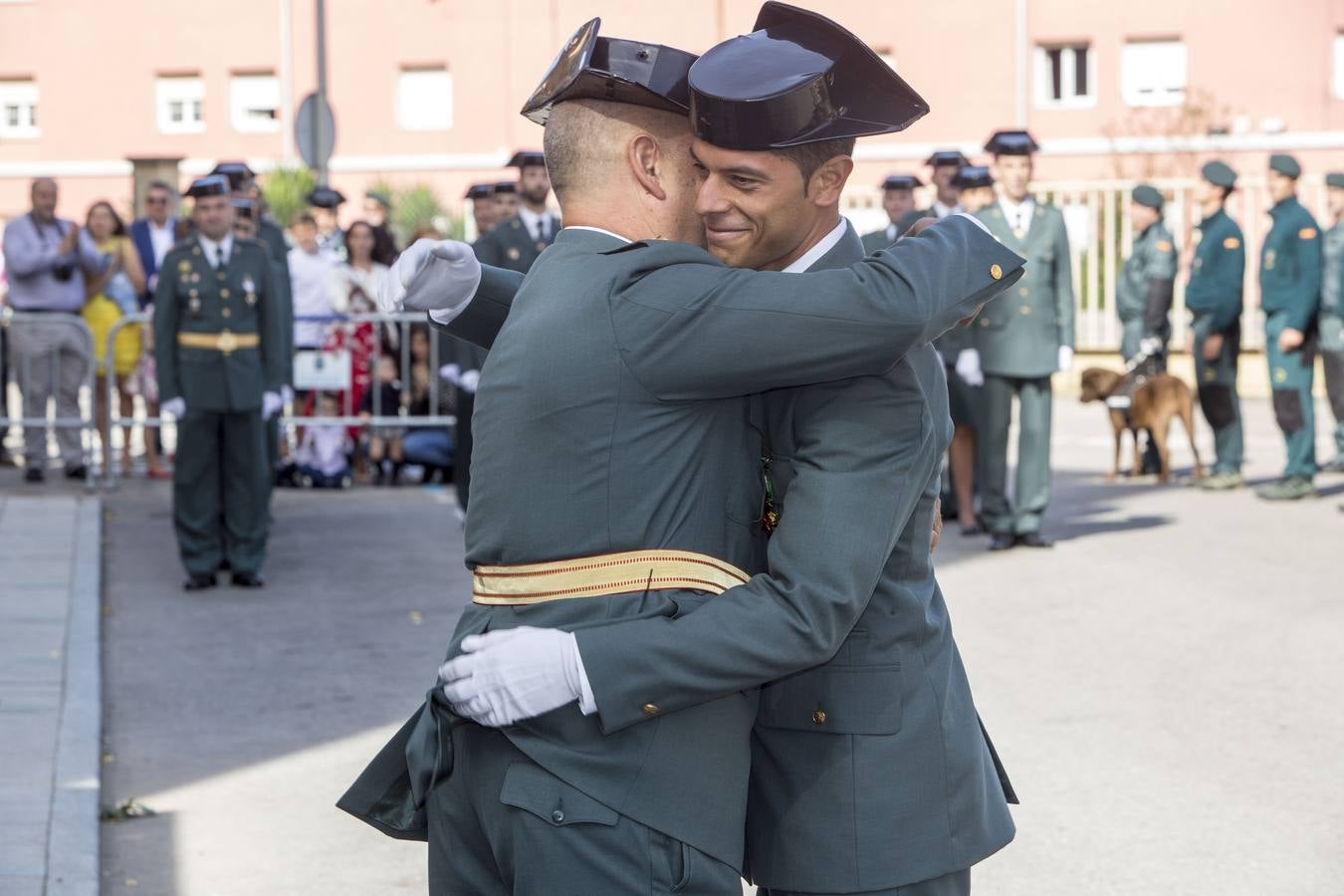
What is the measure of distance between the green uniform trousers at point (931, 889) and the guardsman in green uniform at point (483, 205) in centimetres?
1045

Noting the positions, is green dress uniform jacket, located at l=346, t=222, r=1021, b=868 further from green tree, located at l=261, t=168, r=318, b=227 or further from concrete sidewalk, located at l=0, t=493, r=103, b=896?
green tree, located at l=261, t=168, r=318, b=227

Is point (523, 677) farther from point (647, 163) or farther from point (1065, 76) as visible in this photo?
point (1065, 76)

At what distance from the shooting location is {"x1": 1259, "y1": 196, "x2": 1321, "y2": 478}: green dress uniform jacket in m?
12.6

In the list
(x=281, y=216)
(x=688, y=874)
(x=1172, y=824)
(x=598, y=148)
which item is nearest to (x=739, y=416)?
(x=598, y=148)

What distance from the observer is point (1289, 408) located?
41.3 feet

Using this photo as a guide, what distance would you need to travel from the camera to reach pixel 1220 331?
13141mm

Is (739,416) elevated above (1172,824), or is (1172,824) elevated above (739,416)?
(739,416)

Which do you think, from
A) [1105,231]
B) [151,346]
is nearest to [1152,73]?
[1105,231]

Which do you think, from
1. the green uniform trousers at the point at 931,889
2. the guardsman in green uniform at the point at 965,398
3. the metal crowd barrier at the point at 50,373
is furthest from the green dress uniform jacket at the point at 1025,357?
the green uniform trousers at the point at 931,889

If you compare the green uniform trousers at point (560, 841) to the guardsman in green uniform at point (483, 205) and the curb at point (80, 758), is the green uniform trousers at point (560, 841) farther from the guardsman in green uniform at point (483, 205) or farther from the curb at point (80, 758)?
the guardsman in green uniform at point (483, 205)

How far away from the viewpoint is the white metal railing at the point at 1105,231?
21.7m

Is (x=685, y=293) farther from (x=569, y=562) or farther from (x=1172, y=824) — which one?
(x=1172, y=824)

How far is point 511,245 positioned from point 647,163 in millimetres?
7897

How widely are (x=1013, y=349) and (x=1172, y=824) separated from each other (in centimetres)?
539
